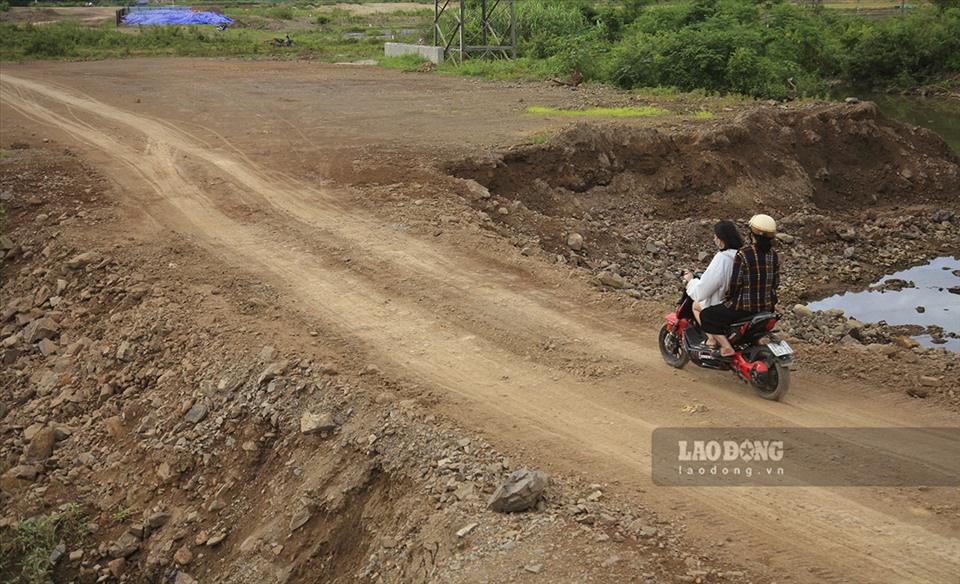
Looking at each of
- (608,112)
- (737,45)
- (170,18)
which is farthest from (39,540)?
(170,18)

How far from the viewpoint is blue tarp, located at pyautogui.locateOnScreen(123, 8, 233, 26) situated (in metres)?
55.1

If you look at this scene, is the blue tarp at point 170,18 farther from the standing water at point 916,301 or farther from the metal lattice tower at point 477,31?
the standing water at point 916,301

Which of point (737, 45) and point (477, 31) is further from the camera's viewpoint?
point (477, 31)

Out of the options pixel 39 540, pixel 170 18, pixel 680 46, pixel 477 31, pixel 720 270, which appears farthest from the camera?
pixel 170 18

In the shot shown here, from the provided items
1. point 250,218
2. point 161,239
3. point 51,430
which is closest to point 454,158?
point 250,218

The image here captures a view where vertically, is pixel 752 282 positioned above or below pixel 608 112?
below

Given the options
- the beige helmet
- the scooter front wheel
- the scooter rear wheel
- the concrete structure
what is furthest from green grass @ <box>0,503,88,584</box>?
the concrete structure

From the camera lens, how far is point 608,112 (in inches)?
825

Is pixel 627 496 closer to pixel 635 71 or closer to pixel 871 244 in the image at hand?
pixel 871 244

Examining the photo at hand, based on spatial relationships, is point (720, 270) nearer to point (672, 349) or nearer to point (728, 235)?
point (728, 235)

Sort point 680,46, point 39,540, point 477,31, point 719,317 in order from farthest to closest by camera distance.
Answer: point 477,31, point 680,46, point 39,540, point 719,317

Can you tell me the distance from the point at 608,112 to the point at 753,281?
549 inches

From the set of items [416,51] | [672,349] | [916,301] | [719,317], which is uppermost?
[416,51]

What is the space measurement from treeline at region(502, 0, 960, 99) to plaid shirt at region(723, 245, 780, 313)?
1849cm
